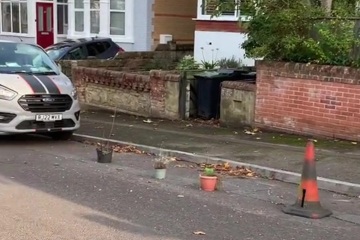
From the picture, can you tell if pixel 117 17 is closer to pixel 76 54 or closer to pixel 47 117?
pixel 76 54

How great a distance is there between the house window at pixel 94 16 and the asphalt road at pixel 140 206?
51.0ft

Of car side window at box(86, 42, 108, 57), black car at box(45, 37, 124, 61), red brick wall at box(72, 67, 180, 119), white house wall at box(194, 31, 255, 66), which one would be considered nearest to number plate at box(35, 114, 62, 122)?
red brick wall at box(72, 67, 180, 119)

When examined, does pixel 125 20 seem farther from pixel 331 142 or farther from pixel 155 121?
pixel 331 142

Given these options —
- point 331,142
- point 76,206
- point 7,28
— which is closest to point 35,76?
point 76,206

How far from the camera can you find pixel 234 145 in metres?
10.1

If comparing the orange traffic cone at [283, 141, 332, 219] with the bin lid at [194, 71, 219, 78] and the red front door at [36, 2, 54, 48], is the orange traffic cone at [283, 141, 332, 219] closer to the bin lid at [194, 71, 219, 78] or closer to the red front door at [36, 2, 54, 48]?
the bin lid at [194, 71, 219, 78]

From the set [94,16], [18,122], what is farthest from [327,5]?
[94,16]

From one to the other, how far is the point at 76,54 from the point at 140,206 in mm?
13164

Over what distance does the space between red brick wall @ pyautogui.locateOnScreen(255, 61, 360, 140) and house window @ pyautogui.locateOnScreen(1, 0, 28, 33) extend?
708 inches

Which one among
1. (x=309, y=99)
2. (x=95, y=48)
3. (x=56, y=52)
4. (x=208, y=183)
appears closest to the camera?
(x=208, y=183)

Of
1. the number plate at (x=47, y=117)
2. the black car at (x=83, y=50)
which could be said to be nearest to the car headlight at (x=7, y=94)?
the number plate at (x=47, y=117)

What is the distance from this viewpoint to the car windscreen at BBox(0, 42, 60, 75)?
10.9 m

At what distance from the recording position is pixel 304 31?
11.0 meters

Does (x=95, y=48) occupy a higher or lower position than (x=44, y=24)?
lower
